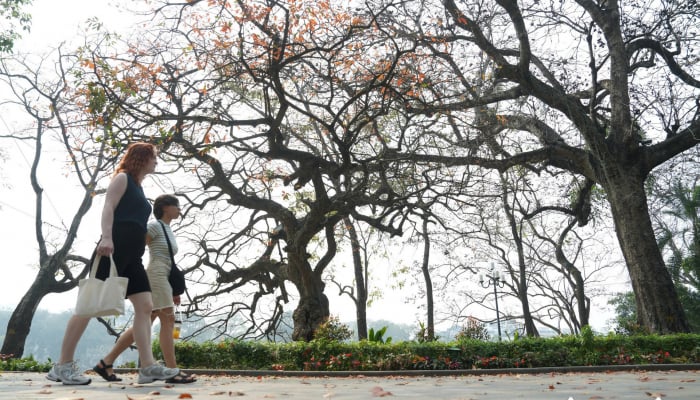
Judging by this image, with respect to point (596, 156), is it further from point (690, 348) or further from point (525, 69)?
point (690, 348)

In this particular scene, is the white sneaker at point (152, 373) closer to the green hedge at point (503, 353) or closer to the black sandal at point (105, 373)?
the black sandal at point (105, 373)

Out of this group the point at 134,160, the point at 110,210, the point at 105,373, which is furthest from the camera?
the point at 105,373

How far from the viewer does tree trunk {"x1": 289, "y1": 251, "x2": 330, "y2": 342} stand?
14164 millimetres

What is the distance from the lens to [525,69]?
13453 mm

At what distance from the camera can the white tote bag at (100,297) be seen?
14.4 feet

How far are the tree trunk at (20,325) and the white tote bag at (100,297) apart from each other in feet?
48.9

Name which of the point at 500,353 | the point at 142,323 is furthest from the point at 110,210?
the point at 500,353

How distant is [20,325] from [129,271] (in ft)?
49.9

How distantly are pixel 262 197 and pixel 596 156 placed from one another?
8.78 meters

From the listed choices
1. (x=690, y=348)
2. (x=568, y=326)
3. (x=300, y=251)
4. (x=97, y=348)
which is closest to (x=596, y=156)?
(x=690, y=348)

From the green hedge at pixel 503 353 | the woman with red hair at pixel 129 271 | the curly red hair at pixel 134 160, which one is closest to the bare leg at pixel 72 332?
the woman with red hair at pixel 129 271

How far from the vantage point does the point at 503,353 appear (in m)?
10.9

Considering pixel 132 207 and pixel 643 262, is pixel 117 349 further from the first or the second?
pixel 643 262

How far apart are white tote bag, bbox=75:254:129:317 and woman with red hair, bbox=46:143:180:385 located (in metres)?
0.19
